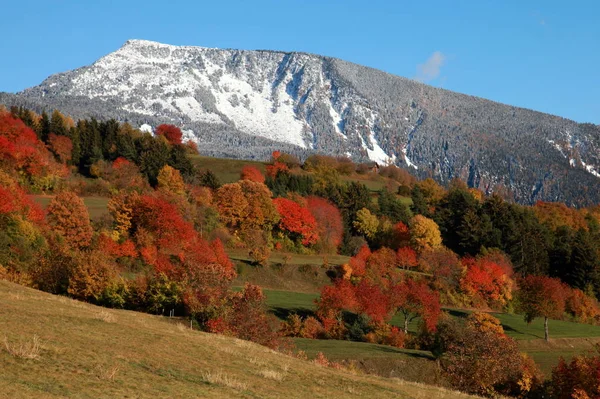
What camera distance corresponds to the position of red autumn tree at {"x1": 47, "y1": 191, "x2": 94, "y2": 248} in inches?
3551

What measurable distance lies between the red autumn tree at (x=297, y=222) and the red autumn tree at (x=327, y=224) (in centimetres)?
192

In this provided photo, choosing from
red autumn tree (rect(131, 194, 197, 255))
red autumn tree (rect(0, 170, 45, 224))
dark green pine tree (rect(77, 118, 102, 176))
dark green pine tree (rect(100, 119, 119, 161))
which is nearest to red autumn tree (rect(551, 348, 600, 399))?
red autumn tree (rect(131, 194, 197, 255))

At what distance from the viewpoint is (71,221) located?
298 feet

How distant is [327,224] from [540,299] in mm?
47024

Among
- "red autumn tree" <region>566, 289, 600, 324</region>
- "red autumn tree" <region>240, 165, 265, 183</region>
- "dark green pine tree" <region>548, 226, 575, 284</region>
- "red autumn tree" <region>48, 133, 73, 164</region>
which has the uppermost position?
"red autumn tree" <region>240, 165, 265, 183</region>

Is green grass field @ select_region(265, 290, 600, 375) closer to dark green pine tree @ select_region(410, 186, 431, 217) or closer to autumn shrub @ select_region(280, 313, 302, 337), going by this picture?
autumn shrub @ select_region(280, 313, 302, 337)

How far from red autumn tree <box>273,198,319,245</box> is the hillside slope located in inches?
3622

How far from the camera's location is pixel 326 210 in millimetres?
137750

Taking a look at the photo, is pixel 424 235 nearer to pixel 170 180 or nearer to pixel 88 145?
pixel 170 180

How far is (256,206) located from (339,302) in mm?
44869

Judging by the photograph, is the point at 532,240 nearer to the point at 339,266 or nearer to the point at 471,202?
the point at 471,202

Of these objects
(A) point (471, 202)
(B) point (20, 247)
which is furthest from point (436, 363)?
(A) point (471, 202)

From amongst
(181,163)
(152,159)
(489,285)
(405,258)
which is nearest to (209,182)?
(181,163)

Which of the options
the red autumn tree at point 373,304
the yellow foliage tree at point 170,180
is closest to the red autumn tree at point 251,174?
the yellow foliage tree at point 170,180
